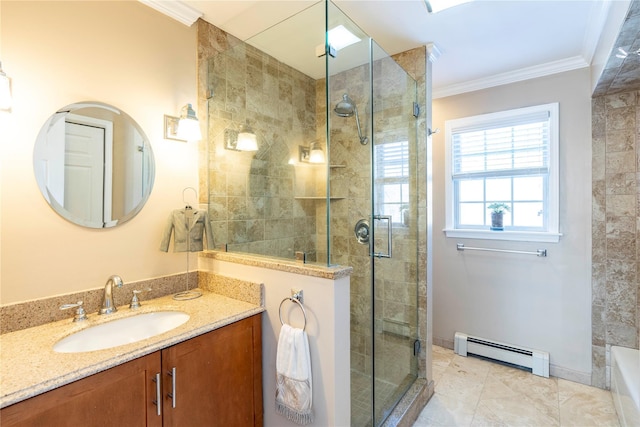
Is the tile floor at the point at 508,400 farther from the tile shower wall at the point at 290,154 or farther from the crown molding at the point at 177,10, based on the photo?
the crown molding at the point at 177,10

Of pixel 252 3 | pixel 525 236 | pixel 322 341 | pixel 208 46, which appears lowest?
pixel 322 341

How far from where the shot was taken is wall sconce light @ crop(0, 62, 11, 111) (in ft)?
4.10

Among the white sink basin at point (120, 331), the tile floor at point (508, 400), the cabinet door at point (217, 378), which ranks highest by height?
the white sink basin at point (120, 331)

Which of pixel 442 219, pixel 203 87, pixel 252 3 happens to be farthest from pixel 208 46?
pixel 442 219

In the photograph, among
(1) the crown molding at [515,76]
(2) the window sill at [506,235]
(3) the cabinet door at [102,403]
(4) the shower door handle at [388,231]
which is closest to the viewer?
(3) the cabinet door at [102,403]

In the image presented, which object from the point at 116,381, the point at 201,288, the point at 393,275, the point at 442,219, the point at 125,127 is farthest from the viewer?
the point at 442,219

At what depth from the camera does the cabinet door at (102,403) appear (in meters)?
0.92

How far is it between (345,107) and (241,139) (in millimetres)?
762

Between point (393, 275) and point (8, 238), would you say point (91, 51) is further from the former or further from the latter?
point (393, 275)

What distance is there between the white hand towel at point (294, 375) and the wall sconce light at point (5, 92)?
153 cm

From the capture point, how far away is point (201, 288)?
198 cm

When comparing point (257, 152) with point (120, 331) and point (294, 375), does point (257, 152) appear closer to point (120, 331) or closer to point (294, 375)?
point (120, 331)

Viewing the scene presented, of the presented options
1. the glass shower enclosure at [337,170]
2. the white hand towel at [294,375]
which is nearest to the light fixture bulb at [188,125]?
the glass shower enclosure at [337,170]

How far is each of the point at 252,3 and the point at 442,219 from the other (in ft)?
7.83
